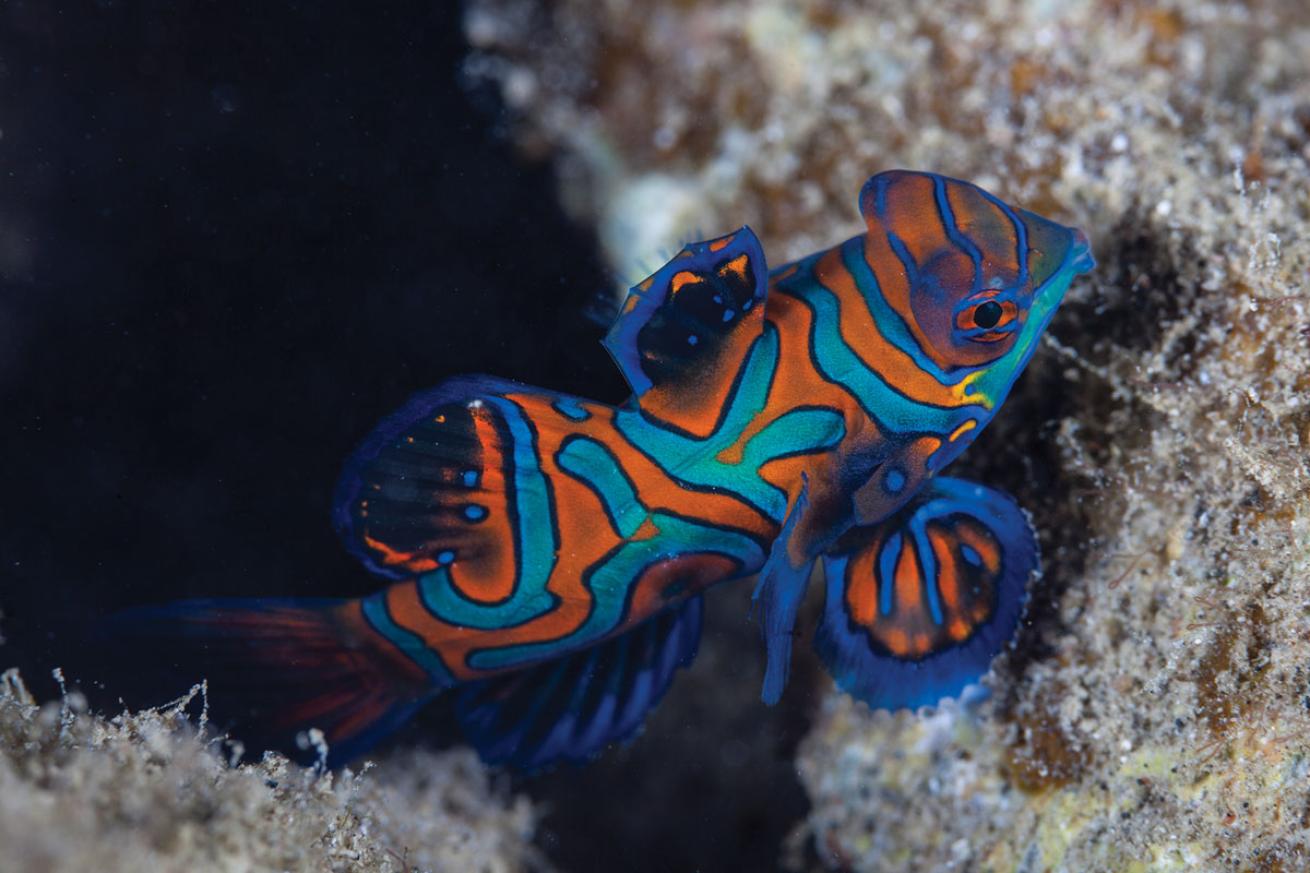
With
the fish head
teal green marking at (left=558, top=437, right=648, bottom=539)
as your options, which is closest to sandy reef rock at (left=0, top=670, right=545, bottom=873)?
teal green marking at (left=558, top=437, right=648, bottom=539)

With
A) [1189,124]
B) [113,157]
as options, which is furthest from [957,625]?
[113,157]

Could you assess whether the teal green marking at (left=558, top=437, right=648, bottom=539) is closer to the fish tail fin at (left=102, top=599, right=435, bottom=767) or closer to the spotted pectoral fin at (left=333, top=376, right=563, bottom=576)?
the spotted pectoral fin at (left=333, top=376, right=563, bottom=576)

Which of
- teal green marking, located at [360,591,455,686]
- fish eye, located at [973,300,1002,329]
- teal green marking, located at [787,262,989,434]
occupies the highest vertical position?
fish eye, located at [973,300,1002,329]

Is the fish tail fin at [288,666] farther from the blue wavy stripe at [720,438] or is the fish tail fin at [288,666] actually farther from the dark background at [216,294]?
the blue wavy stripe at [720,438]

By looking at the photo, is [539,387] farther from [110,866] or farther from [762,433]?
[110,866]

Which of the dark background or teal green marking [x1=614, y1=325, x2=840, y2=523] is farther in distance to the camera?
the dark background

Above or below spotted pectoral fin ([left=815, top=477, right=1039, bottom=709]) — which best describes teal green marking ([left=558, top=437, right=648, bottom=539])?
below

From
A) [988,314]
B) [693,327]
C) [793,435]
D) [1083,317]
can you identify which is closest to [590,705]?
[793,435]

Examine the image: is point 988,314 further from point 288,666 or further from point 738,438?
point 288,666
